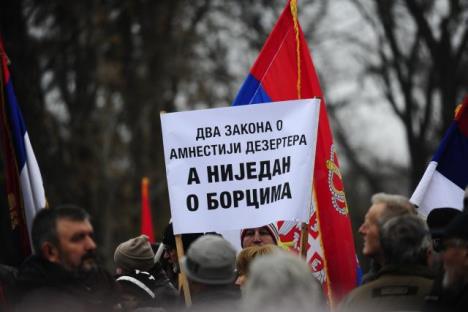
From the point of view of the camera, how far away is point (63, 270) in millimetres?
5586

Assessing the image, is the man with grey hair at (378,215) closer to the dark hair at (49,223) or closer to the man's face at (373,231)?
the man's face at (373,231)

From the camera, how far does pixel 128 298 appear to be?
7023 mm

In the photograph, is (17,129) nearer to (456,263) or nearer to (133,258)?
(133,258)

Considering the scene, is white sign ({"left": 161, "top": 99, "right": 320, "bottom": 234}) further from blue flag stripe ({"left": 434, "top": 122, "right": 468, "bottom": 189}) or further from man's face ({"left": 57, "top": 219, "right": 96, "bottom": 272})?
man's face ({"left": 57, "top": 219, "right": 96, "bottom": 272})

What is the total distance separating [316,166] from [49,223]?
326cm

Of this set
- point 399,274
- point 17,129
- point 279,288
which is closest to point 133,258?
point 17,129

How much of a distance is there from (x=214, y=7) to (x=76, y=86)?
189 inches

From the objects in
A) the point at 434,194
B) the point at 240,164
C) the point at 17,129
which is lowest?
the point at 434,194

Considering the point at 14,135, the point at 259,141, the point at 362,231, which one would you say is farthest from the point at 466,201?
the point at 14,135

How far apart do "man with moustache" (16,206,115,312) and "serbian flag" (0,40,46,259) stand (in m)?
2.09

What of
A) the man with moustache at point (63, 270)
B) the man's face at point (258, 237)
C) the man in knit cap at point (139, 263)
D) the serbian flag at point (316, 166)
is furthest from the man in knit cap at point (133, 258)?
the man with moustache at point (63, 270)

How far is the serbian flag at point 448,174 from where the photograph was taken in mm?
8492

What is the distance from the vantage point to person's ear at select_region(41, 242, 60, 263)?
18.6 ft

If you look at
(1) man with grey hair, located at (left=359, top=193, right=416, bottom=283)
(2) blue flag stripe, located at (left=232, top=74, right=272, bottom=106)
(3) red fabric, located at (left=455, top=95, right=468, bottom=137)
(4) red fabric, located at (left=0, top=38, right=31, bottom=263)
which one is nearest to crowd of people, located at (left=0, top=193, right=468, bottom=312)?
(1) man with grey hair, located at (left=359, top=193, right=416, bottom=283)
